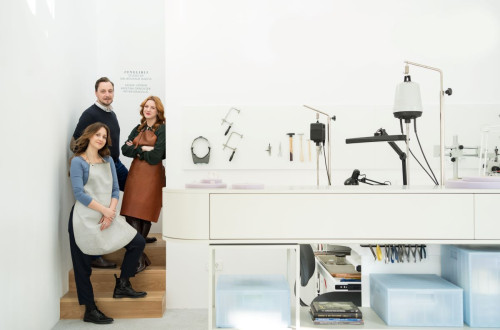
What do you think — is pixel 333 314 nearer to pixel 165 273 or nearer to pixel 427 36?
pixel 165 273

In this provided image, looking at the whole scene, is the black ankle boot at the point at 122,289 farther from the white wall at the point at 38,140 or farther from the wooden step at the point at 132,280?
the white wall at the point at 38,140

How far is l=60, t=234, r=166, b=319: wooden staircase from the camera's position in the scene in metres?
3.33

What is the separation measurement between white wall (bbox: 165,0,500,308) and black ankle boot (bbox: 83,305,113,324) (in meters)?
0.81

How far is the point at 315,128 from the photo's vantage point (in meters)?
2.25

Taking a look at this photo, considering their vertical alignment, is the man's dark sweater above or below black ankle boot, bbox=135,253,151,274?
above

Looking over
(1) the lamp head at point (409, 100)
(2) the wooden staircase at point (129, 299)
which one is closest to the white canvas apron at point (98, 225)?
(2) the wooden staircase at point (129, 299)

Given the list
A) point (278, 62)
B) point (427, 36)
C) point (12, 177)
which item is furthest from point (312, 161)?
point (12, 177)

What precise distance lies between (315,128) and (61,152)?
2.16 metres

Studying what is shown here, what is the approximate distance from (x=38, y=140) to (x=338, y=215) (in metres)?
2.16

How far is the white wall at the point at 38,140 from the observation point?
2516mm

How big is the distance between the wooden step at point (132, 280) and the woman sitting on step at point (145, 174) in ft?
0.27

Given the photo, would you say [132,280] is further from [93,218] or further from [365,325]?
[365,325]

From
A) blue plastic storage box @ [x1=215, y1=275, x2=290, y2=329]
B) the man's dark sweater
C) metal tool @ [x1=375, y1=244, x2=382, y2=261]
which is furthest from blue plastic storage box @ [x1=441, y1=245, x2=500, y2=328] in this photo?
the man's dark sweater

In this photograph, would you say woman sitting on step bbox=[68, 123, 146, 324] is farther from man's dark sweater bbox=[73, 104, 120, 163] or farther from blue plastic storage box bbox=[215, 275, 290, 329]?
blue plastic storage box bbox=[215, 275, 290, 329]
